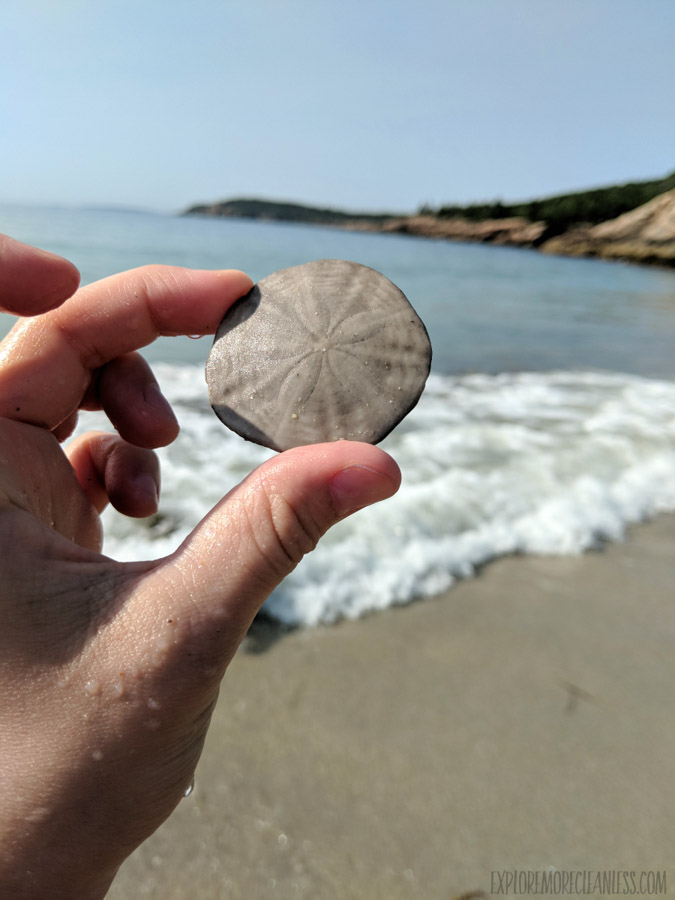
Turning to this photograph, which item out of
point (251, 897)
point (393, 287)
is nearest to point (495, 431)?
point (393, 287)

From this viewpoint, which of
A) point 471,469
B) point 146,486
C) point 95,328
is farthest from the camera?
point 471,469

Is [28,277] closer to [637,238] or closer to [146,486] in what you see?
[146,486]

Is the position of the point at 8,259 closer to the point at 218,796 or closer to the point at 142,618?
the point at 142,618

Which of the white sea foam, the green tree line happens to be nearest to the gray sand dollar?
the white sea foam

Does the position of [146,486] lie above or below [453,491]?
above

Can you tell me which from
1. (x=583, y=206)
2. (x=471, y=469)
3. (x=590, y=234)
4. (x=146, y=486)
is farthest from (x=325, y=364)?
(x=583, y=206)

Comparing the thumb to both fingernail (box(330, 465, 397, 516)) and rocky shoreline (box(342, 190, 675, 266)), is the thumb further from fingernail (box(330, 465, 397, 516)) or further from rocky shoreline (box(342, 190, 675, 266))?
rocky shoreline (box(342, 190, 675, 266))

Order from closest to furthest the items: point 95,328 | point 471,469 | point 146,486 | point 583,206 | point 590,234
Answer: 1. point 95,328
2. point 146,486
3. point 471,469
4. point 590,234
5. point 583,206
